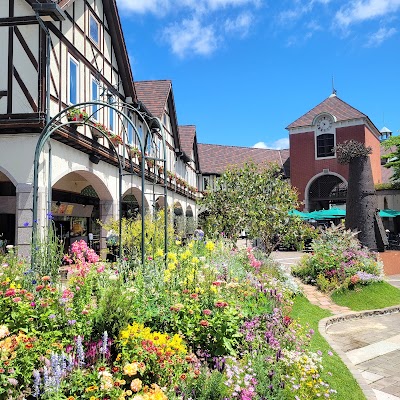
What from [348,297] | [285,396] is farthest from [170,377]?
[348,297]

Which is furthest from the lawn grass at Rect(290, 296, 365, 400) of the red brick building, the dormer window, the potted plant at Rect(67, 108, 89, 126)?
the red brick building

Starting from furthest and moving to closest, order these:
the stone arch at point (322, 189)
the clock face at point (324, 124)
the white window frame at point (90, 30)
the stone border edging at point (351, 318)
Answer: the stone arch at point (322, 189) < the clock face at point (324, 124) < the white window frame at point (90, 30) < the stone border edging at point (351, 318)

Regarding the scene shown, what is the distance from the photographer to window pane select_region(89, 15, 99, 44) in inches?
478

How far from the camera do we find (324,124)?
33.6 metres

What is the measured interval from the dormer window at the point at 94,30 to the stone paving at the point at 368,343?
9805 millimetres

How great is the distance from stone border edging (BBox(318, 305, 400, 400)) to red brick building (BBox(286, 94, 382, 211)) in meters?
24.6

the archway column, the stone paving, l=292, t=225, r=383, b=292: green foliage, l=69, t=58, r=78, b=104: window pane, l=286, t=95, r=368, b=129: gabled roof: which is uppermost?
l=286, t=95, r=368, b=129: gabled roof

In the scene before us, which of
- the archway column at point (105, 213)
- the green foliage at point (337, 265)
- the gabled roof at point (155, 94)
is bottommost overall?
the green foliage at point (337, 265)

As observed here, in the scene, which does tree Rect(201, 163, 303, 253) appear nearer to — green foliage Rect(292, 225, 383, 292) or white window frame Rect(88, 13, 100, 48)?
green foliage Rect(292, 225, 383, 292)

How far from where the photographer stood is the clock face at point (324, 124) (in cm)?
3331

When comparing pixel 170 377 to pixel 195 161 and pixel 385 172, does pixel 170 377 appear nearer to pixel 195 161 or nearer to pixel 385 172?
pixel 195 161

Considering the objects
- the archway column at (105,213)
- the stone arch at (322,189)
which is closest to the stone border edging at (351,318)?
the archway column at (105,213)

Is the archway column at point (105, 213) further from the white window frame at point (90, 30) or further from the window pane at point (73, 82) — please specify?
the white window frame at point (90, 30)

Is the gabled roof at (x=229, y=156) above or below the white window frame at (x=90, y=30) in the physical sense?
above
